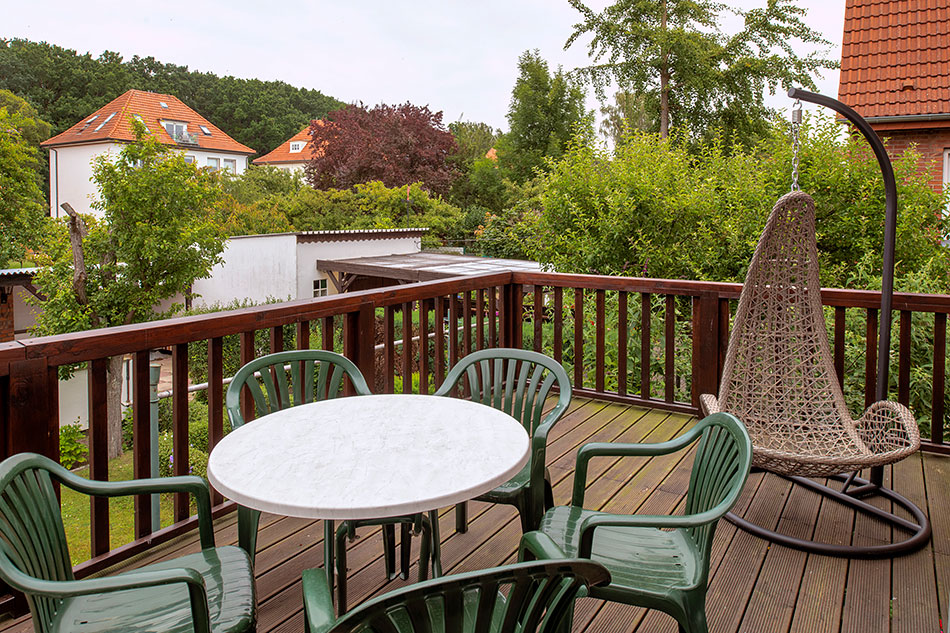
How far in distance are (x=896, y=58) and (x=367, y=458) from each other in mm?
8464

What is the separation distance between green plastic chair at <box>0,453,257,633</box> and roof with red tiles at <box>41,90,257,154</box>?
3113 centimetres

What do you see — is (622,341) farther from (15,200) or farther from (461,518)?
(15,200)

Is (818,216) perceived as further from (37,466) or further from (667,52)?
(667,52)

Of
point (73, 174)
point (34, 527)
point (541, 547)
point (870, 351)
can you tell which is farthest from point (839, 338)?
point (73, 174)

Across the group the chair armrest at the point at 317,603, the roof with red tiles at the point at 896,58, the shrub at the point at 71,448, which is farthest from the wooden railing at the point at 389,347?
the shrub at the point at 71,448

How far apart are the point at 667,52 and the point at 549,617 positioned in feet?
61.1

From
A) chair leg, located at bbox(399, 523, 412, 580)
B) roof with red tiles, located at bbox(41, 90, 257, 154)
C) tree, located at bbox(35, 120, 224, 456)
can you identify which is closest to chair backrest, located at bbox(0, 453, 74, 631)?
chair leg, located at bbox(399, 523, 412, 580)

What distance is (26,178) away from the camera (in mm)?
17969

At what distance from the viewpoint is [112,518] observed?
972 centimetres

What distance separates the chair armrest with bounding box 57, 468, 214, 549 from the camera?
5.03 ft

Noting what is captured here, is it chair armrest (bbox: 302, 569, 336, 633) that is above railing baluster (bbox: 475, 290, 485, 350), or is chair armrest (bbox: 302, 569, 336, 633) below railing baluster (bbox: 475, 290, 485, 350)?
below

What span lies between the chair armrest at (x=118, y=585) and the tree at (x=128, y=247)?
12034 millimetres

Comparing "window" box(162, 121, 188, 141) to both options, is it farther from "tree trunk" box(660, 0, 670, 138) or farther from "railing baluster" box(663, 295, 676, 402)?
"railing baluster" box(663, 295, 676, 402)

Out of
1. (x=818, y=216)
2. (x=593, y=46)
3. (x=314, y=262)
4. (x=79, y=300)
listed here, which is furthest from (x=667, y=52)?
(x=79, y=300)
